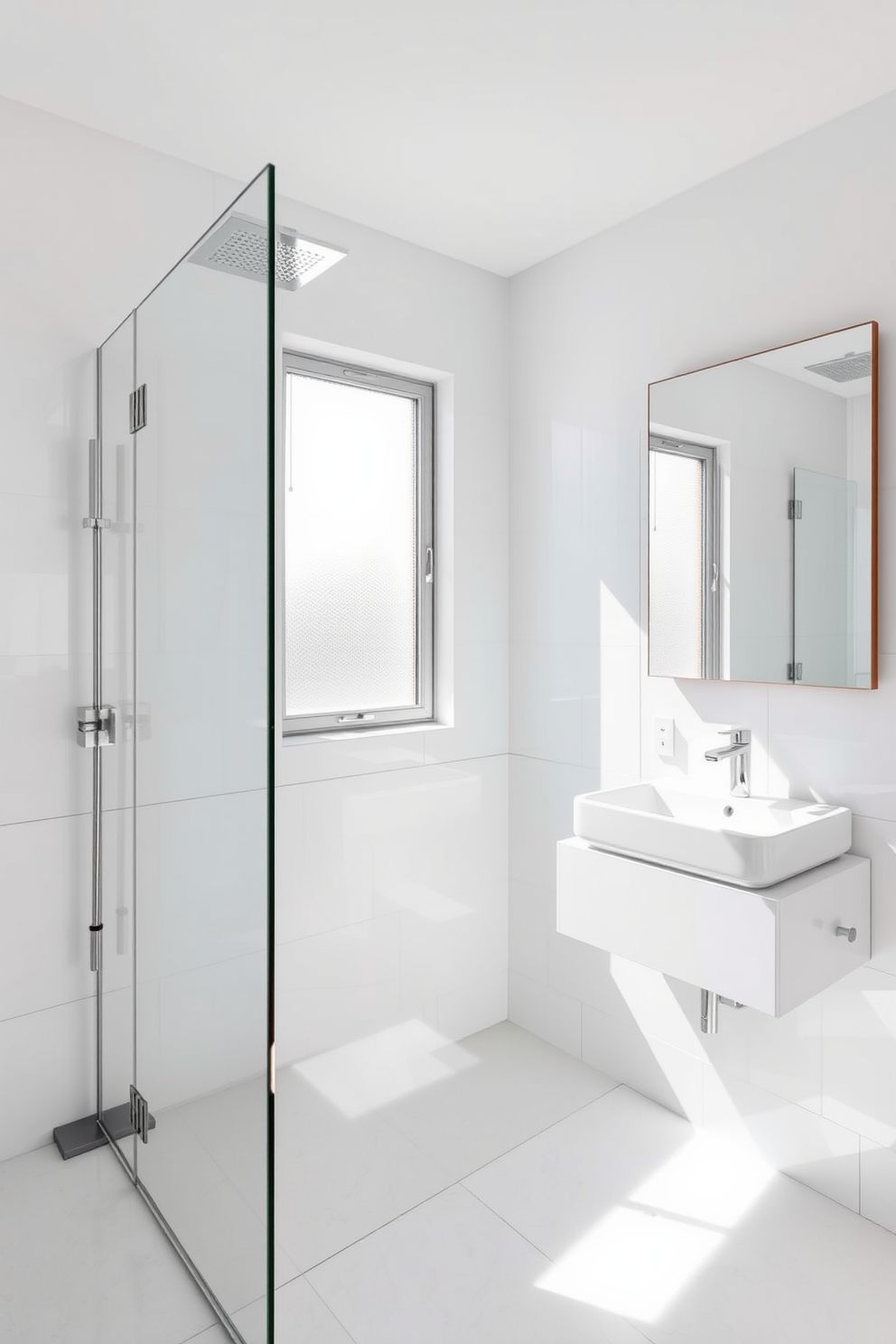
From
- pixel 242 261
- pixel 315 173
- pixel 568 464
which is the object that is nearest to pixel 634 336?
pixel 568 464

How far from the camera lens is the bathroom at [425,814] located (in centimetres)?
143

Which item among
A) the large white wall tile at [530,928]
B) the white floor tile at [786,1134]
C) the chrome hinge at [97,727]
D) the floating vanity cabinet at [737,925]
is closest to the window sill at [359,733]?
the chrome hinge at [97,727]

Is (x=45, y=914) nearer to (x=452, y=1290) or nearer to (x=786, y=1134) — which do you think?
(x=452, y=1290)

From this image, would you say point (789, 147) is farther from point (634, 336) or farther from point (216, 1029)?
point (216, 1029)

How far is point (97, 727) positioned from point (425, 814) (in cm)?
103

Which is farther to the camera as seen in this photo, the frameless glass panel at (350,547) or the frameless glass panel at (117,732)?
the frameless glass panel at (350,547)

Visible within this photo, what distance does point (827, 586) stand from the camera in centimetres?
184

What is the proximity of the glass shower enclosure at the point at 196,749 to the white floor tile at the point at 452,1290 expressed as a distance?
0.93 feet

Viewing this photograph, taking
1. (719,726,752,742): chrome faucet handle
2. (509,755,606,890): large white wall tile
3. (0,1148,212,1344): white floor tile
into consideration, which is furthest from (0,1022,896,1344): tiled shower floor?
(719,726,752,742): chrome faucet handle

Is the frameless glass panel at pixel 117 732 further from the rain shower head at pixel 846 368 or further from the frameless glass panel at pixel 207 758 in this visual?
the rain shower head at pixel 846 368

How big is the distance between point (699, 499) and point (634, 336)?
534mm

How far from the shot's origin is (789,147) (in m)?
1.90

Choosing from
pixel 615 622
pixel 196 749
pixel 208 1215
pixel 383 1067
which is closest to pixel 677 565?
pixel 615 622

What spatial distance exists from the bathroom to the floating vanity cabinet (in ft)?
0.19
